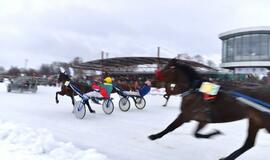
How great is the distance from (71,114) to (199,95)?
6.47 meters

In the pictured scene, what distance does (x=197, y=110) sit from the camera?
19.3 feet

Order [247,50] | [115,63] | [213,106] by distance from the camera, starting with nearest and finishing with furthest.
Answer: [213,106] → [115,63] → [247,50]

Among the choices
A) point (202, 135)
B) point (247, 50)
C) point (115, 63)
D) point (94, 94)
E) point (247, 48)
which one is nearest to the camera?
point (202, 135)

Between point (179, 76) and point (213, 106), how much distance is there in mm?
1524

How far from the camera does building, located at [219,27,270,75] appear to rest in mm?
52019

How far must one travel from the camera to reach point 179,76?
695 centimetres

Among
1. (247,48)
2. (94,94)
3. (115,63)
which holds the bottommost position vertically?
(94,94)

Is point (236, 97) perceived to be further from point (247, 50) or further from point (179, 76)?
point (247, 50)

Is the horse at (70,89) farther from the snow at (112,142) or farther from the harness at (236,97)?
the harness at (236,97)

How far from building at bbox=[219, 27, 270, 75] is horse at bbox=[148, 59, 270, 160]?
150ft

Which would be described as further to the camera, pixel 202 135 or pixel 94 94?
pixel 94 94

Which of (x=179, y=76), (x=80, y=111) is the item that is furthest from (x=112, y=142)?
(x=80, y=111)

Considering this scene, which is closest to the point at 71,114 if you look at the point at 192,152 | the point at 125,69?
the point at 192,152

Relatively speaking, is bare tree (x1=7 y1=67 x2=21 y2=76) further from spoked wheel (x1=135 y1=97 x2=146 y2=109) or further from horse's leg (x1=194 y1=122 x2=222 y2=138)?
horse's leg (x1=194 y1=122 x2=222 y2=138)
